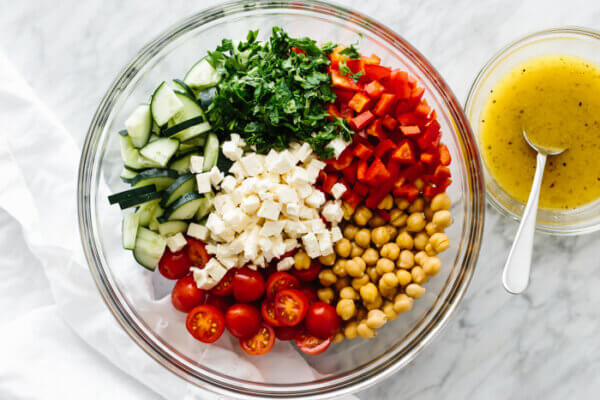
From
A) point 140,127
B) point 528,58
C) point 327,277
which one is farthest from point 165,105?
point 528,58

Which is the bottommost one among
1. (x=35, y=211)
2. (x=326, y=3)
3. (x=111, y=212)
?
(x=35, y=211)

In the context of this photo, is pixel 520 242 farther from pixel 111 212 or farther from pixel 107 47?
pixel 107 47

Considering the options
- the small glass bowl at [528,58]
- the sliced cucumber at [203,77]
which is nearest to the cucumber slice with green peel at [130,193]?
→ the sliced cucumber at [203,77]

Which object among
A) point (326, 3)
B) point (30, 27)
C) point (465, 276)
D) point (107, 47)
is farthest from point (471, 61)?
point (30, 27)

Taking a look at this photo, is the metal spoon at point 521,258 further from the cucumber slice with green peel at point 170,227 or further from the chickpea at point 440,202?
the cucumber slice with green peel at point 170,227

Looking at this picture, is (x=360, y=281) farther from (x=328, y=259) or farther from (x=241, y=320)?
(x=241, y=320)

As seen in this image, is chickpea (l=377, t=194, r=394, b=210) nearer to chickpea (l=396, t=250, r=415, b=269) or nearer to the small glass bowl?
chickpea (l=396, t=250, r=415, b=269)
